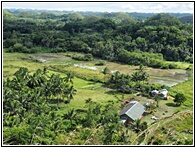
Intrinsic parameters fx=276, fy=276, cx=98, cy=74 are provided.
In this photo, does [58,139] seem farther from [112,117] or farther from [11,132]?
[112,117]

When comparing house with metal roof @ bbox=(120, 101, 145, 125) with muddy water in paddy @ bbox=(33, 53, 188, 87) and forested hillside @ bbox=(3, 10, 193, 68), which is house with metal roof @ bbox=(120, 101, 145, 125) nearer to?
muddy water in paddy @ bbox=(33, 53, 188, 87)

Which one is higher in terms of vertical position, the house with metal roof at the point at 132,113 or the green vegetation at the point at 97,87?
the green vegetation at the point at 97,87

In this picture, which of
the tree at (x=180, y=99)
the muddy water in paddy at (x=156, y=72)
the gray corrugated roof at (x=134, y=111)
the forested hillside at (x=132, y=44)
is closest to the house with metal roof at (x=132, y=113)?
the gray corrugated roof at (x=134, y=111)

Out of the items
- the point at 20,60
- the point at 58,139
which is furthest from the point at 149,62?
the point at 58,139

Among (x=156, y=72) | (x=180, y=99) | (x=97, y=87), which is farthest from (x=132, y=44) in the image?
(x=180, y=99)

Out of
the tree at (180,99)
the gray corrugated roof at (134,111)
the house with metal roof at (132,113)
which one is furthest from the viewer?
the tree at (180,99)

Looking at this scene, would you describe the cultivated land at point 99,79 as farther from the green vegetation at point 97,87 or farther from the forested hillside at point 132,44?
the forested hillside at point 132,44

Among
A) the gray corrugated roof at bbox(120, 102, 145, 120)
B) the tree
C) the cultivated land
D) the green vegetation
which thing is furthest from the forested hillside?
the gray corrugated roof at bbox(120, 102, 145, 120)
